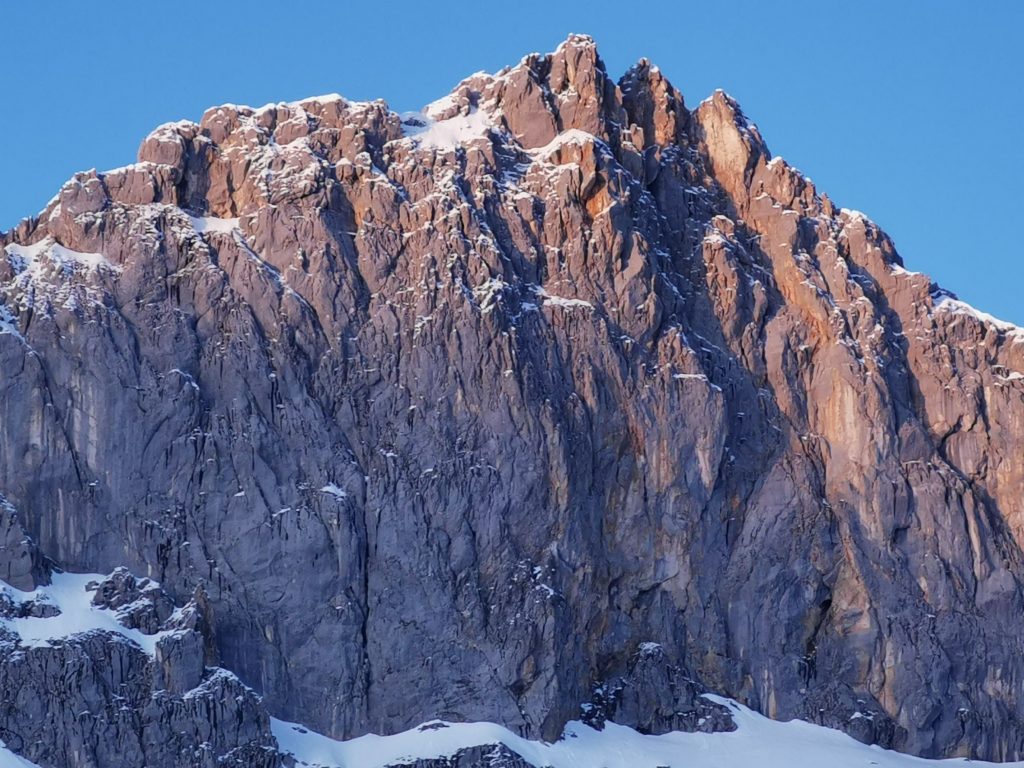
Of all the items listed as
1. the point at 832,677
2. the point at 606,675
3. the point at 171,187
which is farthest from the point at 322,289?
the point at 832,677

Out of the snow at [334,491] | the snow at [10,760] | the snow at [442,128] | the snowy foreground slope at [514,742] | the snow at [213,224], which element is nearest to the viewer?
the snow at [10,760]

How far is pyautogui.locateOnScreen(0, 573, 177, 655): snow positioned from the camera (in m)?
135

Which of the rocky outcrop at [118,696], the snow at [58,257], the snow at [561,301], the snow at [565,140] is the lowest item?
the rocky outcrop at [118,696]

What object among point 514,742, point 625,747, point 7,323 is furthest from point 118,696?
point 625,747

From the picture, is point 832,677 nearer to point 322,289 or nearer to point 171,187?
point 322,289

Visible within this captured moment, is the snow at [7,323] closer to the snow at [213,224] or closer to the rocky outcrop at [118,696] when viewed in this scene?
the snow at [213,224]

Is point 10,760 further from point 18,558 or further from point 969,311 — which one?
point 969,311

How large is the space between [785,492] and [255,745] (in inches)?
1618

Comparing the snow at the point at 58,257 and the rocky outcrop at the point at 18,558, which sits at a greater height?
the snow at the point at 58,257

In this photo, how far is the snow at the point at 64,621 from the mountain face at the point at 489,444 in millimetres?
570

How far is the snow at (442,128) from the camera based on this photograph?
162m

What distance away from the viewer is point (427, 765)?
140 m

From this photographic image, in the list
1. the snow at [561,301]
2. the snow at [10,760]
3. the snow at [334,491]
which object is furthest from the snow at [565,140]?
the snow at [10,760]

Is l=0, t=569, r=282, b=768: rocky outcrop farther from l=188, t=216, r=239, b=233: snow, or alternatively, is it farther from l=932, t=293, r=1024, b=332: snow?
l=932, t=293, r=1024, b=332: snow
